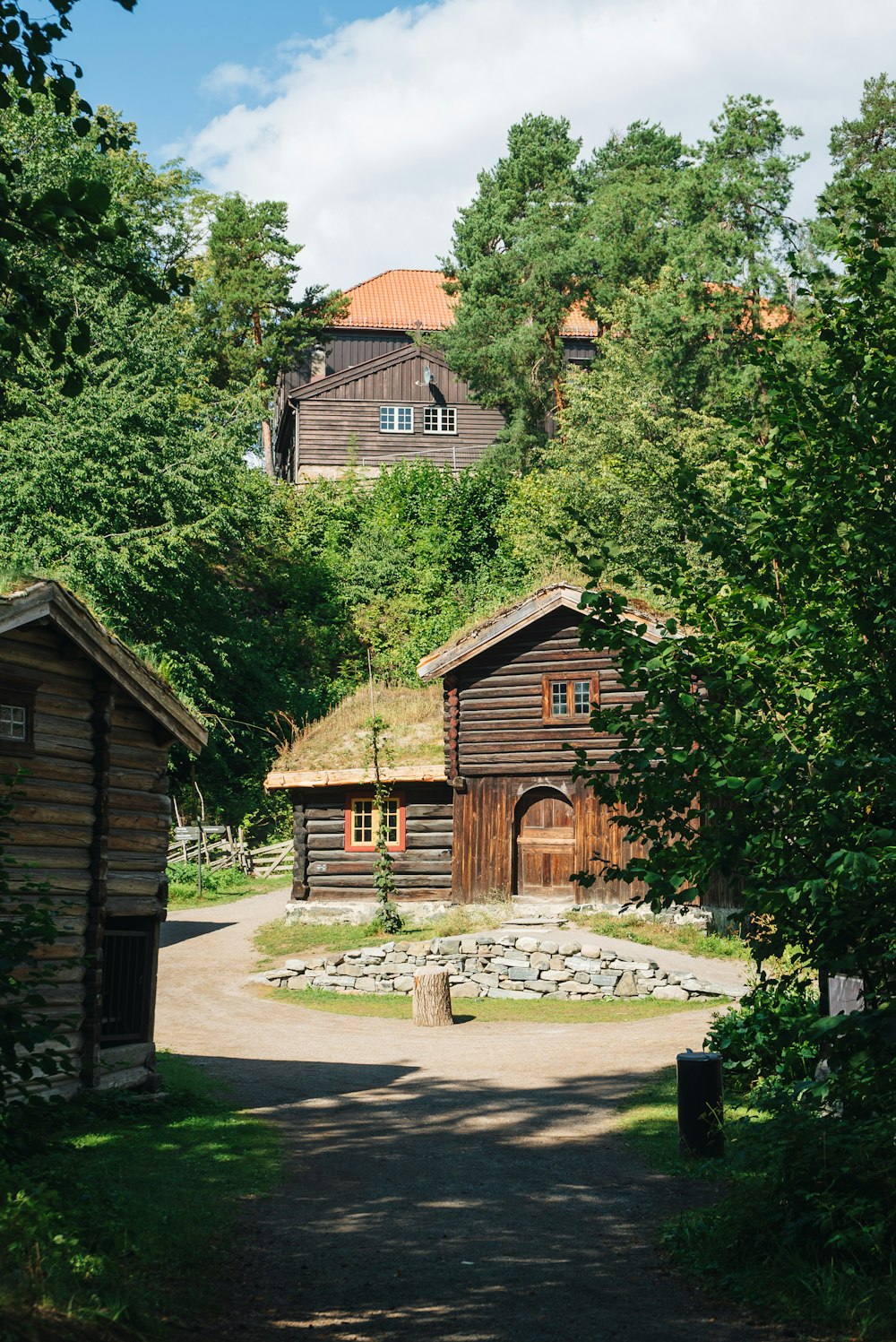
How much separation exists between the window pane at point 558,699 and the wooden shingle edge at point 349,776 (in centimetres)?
281

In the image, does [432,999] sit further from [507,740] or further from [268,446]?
[268,446]

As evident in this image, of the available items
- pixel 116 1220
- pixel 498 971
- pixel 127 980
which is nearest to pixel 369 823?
pixel 498 971

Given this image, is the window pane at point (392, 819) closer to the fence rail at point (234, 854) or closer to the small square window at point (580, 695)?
the small square window at point (580, 695)

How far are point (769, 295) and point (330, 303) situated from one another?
812 inches

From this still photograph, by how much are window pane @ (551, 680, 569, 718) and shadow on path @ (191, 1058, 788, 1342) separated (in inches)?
533

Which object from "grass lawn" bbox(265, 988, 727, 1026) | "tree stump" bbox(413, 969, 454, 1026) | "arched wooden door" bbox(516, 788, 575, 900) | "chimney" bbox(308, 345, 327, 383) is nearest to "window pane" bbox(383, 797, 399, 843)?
"arched wooden door" bbox(516, 788, 575, 900)

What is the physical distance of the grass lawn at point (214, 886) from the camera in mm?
34281

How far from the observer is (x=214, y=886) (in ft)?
119

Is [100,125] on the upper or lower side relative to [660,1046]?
upper

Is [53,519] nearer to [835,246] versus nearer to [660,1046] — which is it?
[660,1046]

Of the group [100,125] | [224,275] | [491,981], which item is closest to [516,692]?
[491,981]

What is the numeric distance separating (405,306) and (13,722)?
164ft

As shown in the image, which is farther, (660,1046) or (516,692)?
(516,692)

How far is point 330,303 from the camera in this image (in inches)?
2165
